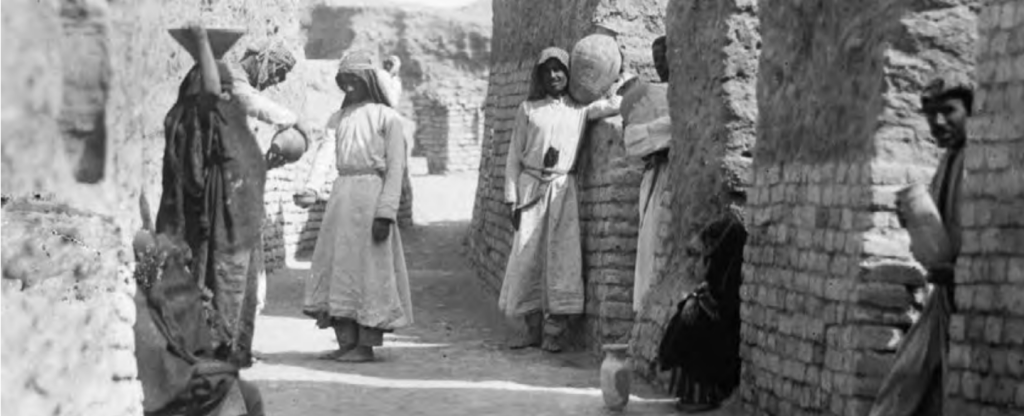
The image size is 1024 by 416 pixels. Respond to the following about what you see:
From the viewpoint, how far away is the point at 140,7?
13.1ft

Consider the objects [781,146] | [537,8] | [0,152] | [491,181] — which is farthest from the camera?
[491,181]

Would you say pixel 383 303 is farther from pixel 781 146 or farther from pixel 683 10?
pixel 781 146

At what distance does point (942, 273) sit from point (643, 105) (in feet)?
15.9

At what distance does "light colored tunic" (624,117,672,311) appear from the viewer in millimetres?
11008

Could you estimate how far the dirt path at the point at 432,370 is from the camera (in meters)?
9.57

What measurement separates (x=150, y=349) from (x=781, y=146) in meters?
3.20

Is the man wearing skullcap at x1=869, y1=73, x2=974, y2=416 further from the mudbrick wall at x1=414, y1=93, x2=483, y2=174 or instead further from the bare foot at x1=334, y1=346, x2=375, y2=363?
the mudbrick wall at x1=414, y1=93, x2=483, y2=174

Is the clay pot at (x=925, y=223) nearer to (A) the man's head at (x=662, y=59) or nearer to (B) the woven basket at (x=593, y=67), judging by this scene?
(A) the man's head at (x=662, y=59)

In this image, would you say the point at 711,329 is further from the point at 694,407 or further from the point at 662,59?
the point at 662,59

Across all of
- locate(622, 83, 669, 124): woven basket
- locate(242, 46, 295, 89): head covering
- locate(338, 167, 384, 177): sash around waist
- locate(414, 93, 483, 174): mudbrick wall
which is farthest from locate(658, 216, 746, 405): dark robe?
locate(414, 93, 483, 174): mudbrick wall

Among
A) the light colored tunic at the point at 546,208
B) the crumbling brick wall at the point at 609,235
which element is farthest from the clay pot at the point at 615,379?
the light colored tunic at the point at 546,208

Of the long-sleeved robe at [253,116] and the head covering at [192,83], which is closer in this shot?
the head covering at [192,83]

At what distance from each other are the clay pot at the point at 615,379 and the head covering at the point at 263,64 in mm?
2682

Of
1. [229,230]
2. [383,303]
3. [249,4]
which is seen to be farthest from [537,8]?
[229,230]
